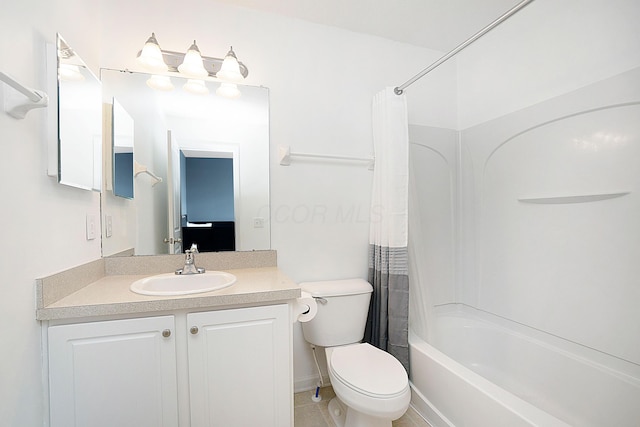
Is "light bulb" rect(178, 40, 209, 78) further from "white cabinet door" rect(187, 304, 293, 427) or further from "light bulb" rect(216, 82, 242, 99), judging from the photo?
"white cabinet door" rect(187, 304, 293, 427)

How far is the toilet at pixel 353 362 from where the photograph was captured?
1.27m

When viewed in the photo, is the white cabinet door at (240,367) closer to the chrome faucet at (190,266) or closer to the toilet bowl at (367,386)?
the toilet bowl at (367,386)

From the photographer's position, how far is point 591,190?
156 centimetres

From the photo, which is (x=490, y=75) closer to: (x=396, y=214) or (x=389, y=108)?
(x=389, y=108)

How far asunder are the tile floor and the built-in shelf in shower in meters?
1.52

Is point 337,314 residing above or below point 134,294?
below

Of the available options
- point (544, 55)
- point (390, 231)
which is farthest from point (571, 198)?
point (390, 231)

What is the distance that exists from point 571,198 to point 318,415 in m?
1.95

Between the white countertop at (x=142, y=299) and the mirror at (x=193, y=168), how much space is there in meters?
0.38

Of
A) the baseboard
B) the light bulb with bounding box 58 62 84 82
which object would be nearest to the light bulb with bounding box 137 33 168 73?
the light bulb with bounding box 58 62 84 82

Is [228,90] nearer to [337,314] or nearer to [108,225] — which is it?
[108,225]

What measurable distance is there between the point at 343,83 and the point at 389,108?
1.27ft

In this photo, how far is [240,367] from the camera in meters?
1.19

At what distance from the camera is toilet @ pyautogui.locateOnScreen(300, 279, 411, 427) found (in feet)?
4.17
